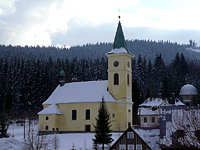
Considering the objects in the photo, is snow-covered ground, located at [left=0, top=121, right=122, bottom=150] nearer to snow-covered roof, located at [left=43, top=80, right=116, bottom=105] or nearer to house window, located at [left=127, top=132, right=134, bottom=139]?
house window, located at [left=127, top=132, right=134, bottom=139]

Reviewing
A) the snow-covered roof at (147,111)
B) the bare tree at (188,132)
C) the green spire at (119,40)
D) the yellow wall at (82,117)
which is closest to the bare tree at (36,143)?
the yellow wall at (82,117)

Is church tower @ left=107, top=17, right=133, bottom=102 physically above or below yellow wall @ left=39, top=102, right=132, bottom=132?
above

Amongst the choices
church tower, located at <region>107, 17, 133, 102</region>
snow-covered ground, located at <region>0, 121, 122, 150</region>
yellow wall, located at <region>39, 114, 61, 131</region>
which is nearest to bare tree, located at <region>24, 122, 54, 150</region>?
snow-covered ground, located at <region>0, 121, 122, 150</region>

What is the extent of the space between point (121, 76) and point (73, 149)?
18.7m

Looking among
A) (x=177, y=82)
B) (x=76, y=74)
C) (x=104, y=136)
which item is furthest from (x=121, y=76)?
(x=76, y=74)

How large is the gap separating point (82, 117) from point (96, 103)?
11.5 ft

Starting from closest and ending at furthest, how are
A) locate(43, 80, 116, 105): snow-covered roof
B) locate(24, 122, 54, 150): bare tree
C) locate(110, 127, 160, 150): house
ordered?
locate(24, 122, 54, 150): bare tree
locate(110, 127, 160, 150): house
locate(43, 80, 116, 105): snow-covered roof

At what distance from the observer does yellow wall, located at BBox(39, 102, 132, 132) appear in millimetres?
59344

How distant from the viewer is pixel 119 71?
6181 centimetres

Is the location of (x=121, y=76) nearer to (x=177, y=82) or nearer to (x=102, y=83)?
(x=102, y=83)

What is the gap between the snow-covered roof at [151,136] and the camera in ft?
144

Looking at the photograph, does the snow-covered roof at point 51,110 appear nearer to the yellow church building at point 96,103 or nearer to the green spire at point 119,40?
the yellow church building at point 96,103

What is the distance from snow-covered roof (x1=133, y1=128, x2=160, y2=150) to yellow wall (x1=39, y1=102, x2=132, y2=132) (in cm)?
1168

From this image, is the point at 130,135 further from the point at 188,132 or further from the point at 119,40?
the point at 188,132
